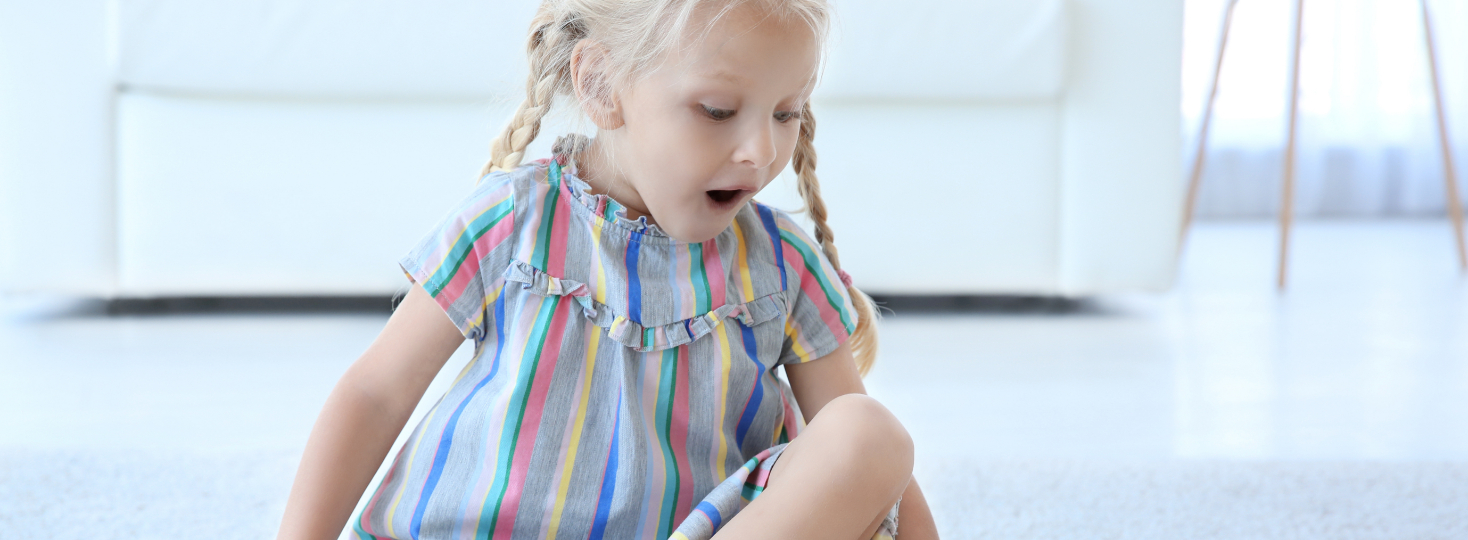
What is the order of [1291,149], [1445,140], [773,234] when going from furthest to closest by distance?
[1445,140] → [1291,149] → [773,234]

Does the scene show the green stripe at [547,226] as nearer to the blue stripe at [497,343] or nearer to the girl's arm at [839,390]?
the blue stripe at [497,343]

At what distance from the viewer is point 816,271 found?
612mm

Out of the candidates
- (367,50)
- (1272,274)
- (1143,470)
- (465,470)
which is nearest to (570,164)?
(465,470)

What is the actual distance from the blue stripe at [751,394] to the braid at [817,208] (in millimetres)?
81

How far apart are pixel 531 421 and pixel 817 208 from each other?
0.21 metres

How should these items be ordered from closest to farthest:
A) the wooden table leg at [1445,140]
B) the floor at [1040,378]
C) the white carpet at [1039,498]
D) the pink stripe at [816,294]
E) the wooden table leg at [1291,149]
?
1. the pink stripe at [816,294]
2. the white carpet at [1039,498]
3. the floor at [1040,378]
4. the wooden table leg at [1291,149]
5. the wooden table leg at [1445,140]

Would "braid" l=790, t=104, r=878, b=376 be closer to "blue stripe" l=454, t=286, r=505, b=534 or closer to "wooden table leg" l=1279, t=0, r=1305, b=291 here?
"blue stripe" l=454, t=286, r=505, b=534

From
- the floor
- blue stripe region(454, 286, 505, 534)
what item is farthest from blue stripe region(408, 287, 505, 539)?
the floor

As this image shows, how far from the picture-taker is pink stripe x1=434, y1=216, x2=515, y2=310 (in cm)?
55

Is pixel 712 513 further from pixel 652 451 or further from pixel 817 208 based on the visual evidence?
pixel 817 208

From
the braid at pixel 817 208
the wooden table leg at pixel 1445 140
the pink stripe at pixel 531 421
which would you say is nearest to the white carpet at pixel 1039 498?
the braid at pixel 817 208

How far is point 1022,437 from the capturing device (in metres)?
0.94

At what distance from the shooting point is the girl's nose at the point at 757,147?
1.68ft

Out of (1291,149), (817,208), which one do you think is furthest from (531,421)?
(1291,149)
